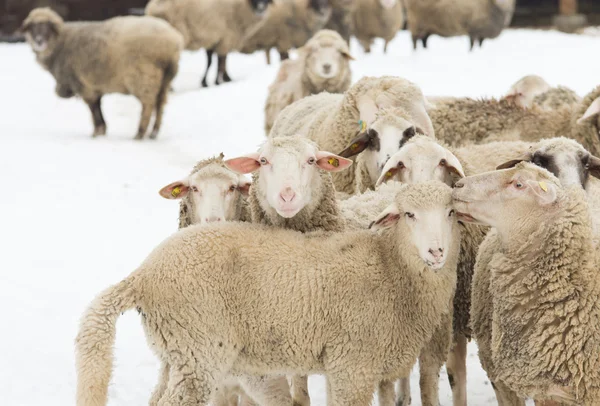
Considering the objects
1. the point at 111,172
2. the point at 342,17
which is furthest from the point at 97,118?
the point at 342,17

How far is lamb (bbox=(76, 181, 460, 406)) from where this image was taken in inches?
151

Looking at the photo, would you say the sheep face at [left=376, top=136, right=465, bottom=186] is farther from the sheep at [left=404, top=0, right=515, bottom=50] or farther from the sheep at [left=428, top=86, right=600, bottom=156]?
the sheep at [left=404, top=0, right=515, bottom=50]

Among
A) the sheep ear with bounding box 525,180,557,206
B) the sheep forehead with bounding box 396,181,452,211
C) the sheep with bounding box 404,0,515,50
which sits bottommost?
the sheep with bounding box 404,0,515,50

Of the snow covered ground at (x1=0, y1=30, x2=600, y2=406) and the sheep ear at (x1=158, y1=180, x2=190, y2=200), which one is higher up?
the sheep ear at (x1=158, y1=180, x2=190, y2=200)

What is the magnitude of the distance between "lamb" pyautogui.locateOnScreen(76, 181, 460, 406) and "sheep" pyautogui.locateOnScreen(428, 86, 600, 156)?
273 centimetres

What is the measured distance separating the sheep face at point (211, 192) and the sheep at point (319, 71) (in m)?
4.33

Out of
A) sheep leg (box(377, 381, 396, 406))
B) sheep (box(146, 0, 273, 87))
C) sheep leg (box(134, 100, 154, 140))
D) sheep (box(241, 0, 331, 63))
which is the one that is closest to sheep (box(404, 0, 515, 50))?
sheep (box(241, 0, 331, 63))

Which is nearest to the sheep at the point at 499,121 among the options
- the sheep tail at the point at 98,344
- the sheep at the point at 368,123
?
the sheep at the point at 368,123

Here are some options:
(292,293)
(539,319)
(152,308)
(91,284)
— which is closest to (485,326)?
(539,319)

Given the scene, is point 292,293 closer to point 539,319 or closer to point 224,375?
point 224,375

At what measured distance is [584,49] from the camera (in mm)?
14680

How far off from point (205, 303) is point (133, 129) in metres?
10.7

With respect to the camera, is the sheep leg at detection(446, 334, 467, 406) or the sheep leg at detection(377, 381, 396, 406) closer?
the sheep leg at detection(377, 381, 396, 406)

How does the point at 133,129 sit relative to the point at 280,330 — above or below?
below
